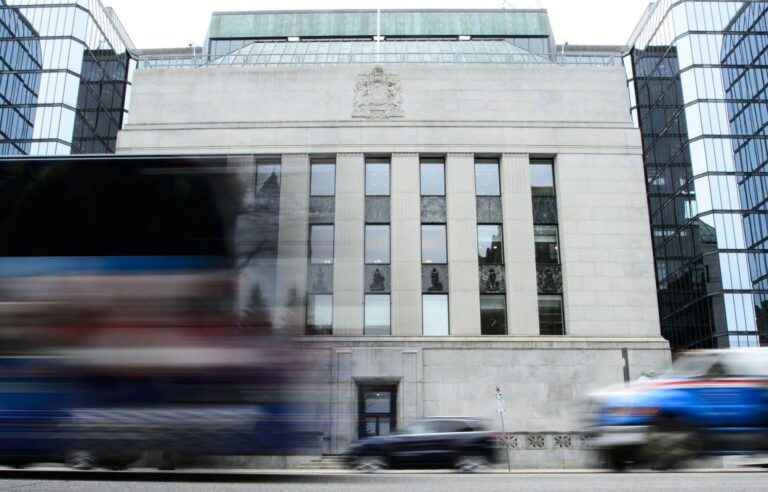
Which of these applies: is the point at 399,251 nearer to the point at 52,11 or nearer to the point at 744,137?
the point at 744,137

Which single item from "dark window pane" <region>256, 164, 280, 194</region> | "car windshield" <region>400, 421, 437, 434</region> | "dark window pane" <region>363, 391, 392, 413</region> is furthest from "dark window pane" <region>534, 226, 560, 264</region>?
"dark window pane" <region>256, 164, 280, 194</region>

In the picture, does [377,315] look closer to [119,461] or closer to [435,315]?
[435,315]

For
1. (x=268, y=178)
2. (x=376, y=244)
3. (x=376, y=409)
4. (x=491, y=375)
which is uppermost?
(x=376, y=244)

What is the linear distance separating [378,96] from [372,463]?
22.7 metres

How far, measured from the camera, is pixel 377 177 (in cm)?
3522

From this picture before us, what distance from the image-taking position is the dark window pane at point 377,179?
3488 centimetres

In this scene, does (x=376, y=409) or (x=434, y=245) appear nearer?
(x=376, y=409)

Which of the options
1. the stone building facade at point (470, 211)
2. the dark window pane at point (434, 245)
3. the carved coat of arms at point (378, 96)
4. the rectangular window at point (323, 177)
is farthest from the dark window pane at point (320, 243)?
the carved coat of arms at point (378, 96)

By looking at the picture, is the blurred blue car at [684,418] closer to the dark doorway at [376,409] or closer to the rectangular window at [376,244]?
the dark doorway at [376,409]

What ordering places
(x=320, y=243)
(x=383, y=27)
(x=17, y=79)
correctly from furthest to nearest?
(x=383, y=27) < (x=17, y=79) < (x=320, y=243)

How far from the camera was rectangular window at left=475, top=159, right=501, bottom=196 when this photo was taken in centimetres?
3484

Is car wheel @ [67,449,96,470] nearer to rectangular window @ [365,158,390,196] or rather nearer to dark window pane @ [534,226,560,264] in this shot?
rectangular window @ [365,158,390,196]

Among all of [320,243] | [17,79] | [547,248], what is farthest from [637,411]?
[17,79]

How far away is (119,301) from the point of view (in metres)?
8.77
